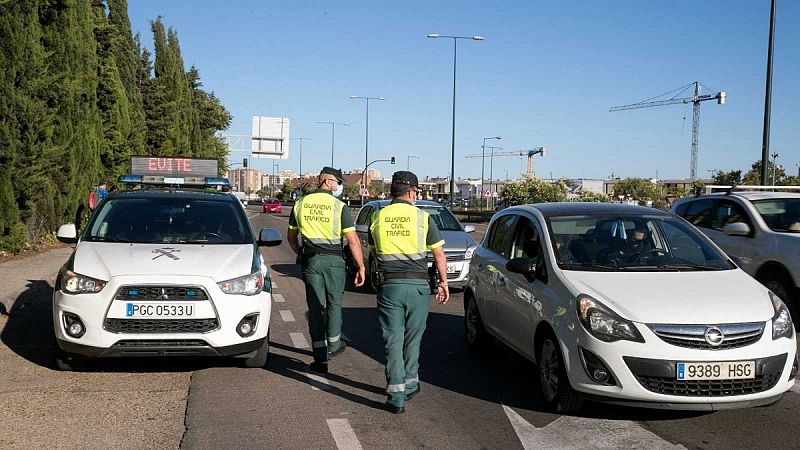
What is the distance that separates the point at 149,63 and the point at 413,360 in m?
48.2

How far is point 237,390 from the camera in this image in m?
6.48

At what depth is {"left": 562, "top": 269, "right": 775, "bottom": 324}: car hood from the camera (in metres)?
5.36

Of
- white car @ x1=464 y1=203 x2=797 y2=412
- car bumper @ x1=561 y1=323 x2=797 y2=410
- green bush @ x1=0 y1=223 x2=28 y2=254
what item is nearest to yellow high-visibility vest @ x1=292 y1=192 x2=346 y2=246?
white car @ x1=464 y1=203 x2=797 y2=412

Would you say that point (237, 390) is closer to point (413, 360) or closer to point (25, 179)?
point (413, 360)

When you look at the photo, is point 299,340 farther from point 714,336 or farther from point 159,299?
point 714,336

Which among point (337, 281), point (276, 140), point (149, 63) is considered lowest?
point (337, 281)

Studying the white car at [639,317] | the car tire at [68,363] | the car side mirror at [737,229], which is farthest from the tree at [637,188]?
the car tire at [68,363]

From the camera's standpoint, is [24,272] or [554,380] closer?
[554,380]

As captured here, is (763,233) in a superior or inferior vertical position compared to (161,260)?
superior

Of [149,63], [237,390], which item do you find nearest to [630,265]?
[237,390]

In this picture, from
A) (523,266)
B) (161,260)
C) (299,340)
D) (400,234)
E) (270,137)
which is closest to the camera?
(400,234)

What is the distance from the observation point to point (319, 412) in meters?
5.87

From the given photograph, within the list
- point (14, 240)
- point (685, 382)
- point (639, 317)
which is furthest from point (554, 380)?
point (14, 240)

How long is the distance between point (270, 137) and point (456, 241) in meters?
41.3
